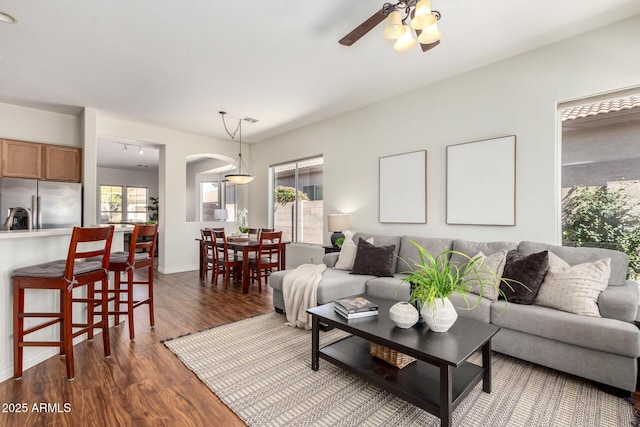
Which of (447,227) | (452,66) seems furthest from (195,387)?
(452,66)

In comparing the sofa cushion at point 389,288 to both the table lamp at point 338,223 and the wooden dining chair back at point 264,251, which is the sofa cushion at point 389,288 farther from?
the wooden dining chair back at point 264,251

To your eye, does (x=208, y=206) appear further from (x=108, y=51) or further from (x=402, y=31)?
(x=402, y=31)

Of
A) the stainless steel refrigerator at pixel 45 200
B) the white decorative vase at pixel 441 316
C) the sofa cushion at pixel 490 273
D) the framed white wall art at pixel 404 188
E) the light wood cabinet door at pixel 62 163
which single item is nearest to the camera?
the white decorative vase at pixel 441 316

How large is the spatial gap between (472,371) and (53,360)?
3160 millimetres

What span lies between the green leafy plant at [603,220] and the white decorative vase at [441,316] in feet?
6.68

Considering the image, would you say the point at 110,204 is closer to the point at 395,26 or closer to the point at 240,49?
the point at 240,49

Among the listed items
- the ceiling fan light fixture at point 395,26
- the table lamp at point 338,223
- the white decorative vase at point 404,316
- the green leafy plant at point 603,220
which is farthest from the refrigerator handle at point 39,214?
the green leafy plant at point 603,220

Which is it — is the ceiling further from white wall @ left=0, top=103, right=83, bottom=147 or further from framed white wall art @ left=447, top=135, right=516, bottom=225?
framed white wall art @ left=447, top=135, right=516, bottom=225

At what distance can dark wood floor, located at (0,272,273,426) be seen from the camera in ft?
5.78

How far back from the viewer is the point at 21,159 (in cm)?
450

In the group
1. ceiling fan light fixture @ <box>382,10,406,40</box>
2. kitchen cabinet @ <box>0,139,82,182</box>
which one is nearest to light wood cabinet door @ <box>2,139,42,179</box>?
kitchen cabinet @ <box>0,139,82,182</box>

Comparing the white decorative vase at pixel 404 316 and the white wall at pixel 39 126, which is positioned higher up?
the white wall at pixel 39 126

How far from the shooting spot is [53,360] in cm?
245

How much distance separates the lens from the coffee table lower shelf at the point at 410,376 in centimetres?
169
